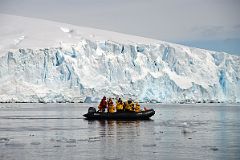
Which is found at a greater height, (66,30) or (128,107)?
(66,30)

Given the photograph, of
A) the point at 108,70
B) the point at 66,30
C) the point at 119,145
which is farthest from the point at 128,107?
the point at 66,30

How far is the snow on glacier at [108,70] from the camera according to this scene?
63.8 meters

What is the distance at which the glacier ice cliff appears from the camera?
63719 mm

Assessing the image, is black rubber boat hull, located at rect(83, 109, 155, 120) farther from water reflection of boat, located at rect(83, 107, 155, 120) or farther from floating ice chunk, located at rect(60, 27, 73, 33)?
floating ice chunk, located at rect(60, 27, 73, 33)

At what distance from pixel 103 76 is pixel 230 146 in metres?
50.6

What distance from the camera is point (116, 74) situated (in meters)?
66.8

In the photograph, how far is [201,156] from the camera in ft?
45.4

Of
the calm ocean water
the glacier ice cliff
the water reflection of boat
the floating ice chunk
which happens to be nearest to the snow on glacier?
the glacier ice cliff

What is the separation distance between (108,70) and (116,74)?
1.30m

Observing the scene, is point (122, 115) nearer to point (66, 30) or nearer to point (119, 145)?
point (119, 145)

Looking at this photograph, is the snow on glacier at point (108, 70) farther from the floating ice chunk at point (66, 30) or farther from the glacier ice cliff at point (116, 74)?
the floating ice chunk at point (66, 30)

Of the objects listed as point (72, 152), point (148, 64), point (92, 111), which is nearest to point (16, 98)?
point (148, 64)

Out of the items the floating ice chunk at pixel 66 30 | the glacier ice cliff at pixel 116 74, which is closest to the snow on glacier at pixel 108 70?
the glacier ice cliff at pixel 116 74

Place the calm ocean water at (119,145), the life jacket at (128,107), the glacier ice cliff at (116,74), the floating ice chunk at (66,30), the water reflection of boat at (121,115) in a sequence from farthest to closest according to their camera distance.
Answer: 1. the floating ice chunk at (66,30)
2. the glacier ice cliff at (116,74)
3. the life jacket at (128,107)
4. the water reflection of boat at (121,115)
5. the calm ocean water at (119,145)
